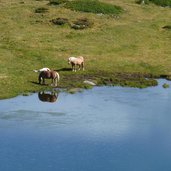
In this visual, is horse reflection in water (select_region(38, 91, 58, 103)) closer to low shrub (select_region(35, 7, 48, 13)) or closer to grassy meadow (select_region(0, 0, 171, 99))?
grassy meadow (select_region(0, 0, 171, 99))

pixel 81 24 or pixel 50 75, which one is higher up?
pixel 50 75

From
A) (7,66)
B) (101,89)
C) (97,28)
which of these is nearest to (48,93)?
(101,89)

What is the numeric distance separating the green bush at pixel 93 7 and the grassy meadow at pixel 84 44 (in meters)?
1.21

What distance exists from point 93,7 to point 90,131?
46702mm

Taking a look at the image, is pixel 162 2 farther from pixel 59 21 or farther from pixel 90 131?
pixel 90 131

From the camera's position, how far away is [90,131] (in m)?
39.4

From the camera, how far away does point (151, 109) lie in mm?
46469

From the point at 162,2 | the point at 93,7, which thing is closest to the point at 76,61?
the point at 93,7

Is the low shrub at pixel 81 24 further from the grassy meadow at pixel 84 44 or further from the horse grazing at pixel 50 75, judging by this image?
the horse grazing at pixel 50 75

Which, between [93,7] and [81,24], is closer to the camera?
[81,24]

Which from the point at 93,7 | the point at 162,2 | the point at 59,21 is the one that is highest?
the point at 93,7

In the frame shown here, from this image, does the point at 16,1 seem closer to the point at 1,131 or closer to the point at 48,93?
the point at 48,93

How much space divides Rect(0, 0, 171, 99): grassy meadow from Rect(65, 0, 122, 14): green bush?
121cm

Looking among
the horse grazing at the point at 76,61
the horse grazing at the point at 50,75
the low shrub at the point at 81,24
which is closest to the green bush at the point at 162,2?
the low shrub at the point at 81,24
